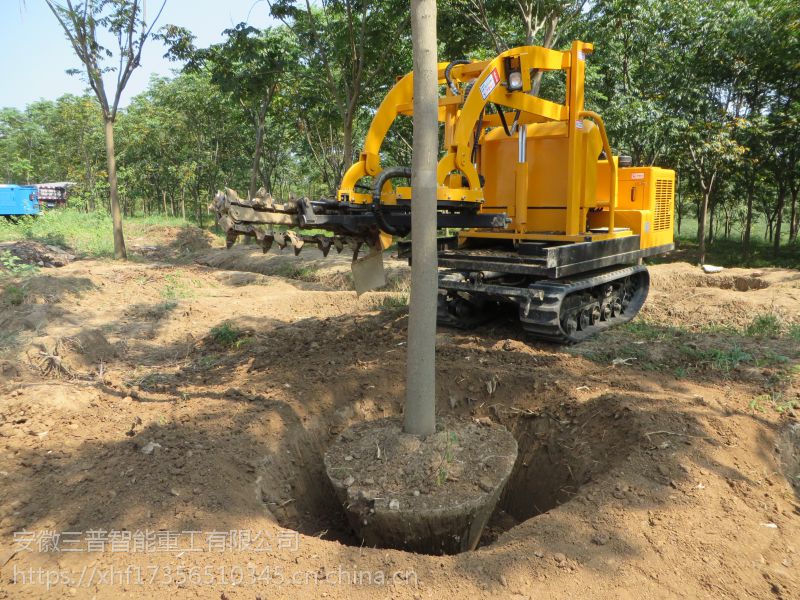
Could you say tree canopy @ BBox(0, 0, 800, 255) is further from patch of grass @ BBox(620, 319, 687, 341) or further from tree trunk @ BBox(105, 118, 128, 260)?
patch of grass @ BBox(620, 319, 687, 341)

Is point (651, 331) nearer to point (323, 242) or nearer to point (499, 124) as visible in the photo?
point (499, 124)

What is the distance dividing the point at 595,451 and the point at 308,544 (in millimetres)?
2556

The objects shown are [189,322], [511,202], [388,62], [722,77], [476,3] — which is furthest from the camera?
[722,77]

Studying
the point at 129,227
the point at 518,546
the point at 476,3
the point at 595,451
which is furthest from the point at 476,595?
the point at 129,227

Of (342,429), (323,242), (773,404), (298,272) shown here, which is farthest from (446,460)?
(298,272)

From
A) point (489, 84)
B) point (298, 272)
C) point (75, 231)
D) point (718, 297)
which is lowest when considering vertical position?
point (718, 297)

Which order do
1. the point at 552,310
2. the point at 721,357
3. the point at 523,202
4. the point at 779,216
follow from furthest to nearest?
the point at 779,216
the point at 523,202
the point at 552,310
the point at 721,357

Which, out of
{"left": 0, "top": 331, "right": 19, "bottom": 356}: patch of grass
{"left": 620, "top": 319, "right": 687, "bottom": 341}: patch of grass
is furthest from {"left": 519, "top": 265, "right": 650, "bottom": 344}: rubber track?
{"left": 0, "top": 331, "right": 19, "bottom": 356}: patch of grass

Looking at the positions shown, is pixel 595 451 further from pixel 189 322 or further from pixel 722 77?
pixel 722 77

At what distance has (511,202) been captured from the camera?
7.16 m

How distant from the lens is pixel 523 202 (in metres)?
6.98

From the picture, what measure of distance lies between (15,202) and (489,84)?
1100 inches

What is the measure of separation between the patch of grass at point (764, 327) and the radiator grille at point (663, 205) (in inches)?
75.5

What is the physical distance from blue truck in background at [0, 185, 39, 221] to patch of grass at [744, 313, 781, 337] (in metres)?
28.9
